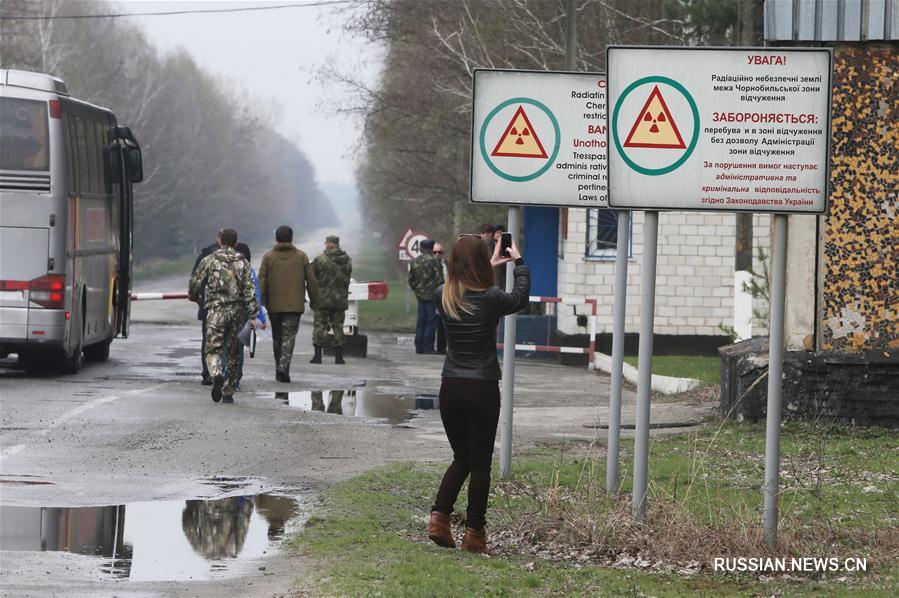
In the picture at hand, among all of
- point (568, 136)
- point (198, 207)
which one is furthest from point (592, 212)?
point (198, 207)

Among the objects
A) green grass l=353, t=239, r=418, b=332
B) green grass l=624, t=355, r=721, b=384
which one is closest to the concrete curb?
green grass l=624, t=355, r=721, b=384

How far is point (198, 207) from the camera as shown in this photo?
10075 cm

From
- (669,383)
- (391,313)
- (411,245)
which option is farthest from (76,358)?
(391,313)

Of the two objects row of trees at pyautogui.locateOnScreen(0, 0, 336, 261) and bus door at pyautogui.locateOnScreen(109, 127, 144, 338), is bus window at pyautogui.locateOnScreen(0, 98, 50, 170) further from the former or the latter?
row of trees at pyautogui.locateOnScreen(0, 0, 336, 261)

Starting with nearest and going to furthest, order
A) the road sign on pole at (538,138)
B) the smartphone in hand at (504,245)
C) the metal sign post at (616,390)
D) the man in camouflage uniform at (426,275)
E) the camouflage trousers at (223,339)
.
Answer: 1. the smartphone in hand at (504,245)
2. the metal sign post at (616,390)
3. the road sign on pole at (538,138)
4. the camouflage trousers at (223,339)
5. the man in camouflage uniform at (426,275)

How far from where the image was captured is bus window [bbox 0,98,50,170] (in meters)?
18.5

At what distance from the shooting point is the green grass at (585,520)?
7.23m

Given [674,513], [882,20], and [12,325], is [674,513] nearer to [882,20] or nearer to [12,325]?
[882,20]

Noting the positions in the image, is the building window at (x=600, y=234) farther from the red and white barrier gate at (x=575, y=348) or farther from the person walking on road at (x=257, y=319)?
the person walking on road at (x=257, y=319)

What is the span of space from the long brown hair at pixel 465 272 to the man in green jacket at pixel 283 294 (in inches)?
433

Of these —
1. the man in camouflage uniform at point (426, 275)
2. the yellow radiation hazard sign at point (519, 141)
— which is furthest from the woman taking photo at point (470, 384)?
the man in camouflage uniform at point (426, 275)

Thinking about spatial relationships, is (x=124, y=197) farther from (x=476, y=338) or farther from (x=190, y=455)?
(x=476, y=338)

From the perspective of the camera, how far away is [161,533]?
8750 mm

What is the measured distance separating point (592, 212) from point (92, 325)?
11.6m
